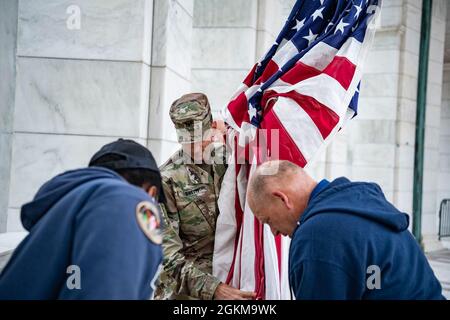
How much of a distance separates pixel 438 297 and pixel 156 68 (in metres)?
3.21

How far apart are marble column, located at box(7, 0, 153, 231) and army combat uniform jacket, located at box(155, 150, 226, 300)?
151 centimetres

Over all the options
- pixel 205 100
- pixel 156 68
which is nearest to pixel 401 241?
pixel 205 100

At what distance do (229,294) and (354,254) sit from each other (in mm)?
997

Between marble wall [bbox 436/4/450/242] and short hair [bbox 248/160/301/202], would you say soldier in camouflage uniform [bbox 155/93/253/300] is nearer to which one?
short hair [bbox 248/160/301/202]

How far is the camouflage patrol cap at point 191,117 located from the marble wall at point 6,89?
81.1 inches

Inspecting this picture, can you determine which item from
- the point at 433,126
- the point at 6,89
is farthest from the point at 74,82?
the point at 433,126

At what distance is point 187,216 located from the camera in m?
3.17

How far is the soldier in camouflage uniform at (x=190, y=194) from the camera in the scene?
3.01 meters

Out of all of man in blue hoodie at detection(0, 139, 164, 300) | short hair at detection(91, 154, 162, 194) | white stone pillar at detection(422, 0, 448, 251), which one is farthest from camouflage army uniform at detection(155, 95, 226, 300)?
white stone pillar at detection(422, 0, 448, 251)

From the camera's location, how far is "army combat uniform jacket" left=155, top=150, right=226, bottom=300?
292 centimetres

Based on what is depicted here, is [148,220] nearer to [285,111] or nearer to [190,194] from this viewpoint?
[190,194]

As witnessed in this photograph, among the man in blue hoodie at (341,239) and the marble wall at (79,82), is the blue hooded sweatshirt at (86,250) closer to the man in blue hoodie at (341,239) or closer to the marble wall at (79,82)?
the man in blue hoodie at (341,239)

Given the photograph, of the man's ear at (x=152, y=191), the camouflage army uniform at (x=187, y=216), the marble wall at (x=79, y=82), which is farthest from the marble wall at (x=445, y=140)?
the man's ear at (x=152, y=191)
